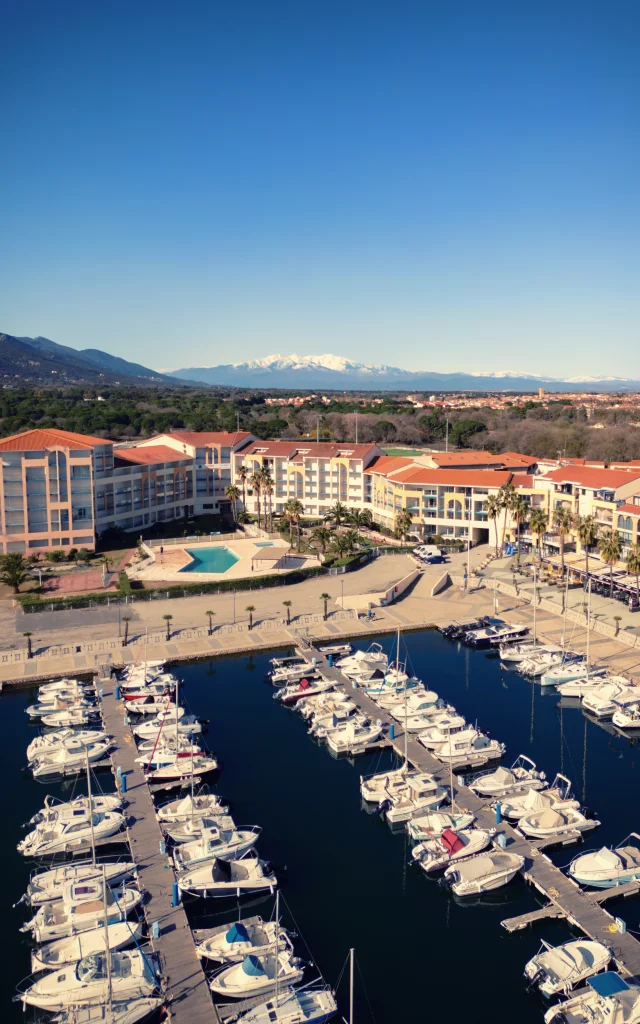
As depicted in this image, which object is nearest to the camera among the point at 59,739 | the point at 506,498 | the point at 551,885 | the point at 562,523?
the point at 551,885

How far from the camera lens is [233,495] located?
9638 centimetres

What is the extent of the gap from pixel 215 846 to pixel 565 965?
1490 centimetres

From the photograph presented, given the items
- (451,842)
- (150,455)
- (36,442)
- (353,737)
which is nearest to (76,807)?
(353,737)

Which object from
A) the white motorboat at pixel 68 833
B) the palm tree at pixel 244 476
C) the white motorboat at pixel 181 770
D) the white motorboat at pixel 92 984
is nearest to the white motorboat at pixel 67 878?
the white motorboat at pixel 68 833

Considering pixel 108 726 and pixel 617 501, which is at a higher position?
pixel 617 501

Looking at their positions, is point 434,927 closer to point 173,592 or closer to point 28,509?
point 173,592

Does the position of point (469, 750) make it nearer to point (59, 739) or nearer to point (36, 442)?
point (59, 739)

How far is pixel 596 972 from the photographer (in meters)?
26.4

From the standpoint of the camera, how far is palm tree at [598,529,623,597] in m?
64.0

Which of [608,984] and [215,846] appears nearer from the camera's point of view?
[608,984]

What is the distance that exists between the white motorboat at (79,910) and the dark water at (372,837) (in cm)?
119

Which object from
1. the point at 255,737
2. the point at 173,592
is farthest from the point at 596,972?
the point at 173,592

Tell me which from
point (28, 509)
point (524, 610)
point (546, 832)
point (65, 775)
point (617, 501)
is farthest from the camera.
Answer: point (28, 509)

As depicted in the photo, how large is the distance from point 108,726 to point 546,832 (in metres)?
25.5
